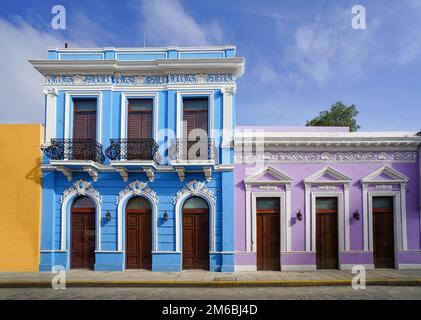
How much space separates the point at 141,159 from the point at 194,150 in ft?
5.87

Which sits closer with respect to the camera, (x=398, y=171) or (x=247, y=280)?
(x=247, y=280)


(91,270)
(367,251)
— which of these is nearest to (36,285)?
(91,270)

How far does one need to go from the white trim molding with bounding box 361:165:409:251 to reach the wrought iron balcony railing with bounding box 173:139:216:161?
5.33m

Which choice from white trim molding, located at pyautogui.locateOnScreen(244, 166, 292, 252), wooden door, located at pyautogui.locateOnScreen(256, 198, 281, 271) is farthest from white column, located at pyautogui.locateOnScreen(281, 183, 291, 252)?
wooden door, located at pyautogui.locateOnScreen(256, 198, 281, 271)

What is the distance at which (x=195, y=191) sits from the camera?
11.7 metres

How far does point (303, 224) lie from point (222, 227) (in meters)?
2.75

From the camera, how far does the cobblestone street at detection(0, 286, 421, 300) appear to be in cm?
862

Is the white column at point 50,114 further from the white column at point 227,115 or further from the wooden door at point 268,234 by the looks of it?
the wooden door at point 268,234

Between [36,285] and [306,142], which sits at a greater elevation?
[306,142]

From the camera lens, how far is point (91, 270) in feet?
38.1

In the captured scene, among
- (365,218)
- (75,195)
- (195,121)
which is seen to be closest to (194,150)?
(195,121)

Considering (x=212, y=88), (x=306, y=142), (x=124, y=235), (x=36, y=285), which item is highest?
(x=212, y=88)
